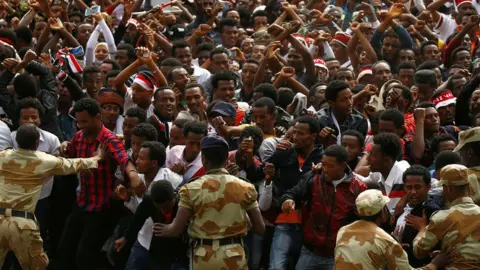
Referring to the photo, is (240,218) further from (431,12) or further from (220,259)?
(431,12)

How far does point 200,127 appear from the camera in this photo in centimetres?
1196

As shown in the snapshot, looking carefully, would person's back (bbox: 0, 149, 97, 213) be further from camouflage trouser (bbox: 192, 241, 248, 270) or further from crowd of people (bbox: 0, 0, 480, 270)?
camouflage trouser (bbox: 192, 241, 248, 270)

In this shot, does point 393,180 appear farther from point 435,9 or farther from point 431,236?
point 435,9

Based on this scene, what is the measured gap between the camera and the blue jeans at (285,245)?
37.9 feet

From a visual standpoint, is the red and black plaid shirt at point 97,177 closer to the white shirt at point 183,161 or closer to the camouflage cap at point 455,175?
the white shirt at point 183,161

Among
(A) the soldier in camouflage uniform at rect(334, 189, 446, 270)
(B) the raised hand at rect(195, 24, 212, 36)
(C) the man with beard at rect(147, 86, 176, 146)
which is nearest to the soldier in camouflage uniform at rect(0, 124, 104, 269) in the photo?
(C) the man with beard at rect(147, 86, 176, 146)

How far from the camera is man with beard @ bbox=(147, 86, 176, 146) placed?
43.0 ft

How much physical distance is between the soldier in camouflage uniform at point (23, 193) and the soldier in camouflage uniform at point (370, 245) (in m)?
3.20

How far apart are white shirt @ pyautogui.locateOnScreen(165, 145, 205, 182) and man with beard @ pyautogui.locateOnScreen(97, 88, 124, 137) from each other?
1.30 meters

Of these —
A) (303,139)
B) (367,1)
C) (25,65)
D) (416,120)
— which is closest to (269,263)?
(303,139)

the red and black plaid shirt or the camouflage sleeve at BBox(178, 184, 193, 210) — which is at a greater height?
the camouflage sleeve at BBox(178, 184, 193, 210)

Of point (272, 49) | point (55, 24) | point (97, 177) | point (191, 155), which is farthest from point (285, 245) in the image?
point (55, 24)

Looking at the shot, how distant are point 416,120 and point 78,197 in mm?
3464

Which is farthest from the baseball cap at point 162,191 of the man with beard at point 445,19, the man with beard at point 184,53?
the man with beard at point 445,19
